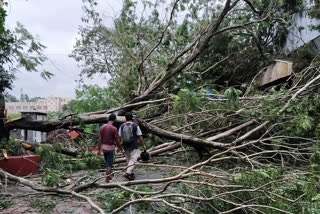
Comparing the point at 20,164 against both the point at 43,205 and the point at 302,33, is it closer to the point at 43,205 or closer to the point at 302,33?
the point at 43,205

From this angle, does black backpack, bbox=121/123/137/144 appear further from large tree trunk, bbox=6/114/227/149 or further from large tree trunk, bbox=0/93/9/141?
large tree trunk, bbox=0/93/9/141

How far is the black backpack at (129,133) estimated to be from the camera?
5.93 meters

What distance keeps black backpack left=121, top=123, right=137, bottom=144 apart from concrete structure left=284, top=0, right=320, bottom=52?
616cm

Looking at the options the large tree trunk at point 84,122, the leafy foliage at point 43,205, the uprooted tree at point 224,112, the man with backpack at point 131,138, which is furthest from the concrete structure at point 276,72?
the leafy foliage at point 43,205

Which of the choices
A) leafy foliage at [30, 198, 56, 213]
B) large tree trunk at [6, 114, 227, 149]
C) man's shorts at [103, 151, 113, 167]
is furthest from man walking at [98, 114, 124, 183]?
leafy foliage at [30, 198, 56, 213]

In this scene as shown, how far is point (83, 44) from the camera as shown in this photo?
57.3 ft

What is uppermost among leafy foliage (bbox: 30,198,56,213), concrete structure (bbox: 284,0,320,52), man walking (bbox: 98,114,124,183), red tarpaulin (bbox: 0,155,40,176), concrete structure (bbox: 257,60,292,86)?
concrete structure (bbox: 284,0,320,52)

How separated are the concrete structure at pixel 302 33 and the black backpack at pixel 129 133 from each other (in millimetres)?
6157

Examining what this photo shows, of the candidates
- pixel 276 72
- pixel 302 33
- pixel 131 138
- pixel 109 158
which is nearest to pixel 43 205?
pixel 109 158

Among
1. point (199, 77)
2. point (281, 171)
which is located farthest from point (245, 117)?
point (199, 77)

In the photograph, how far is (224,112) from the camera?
722 centimetres

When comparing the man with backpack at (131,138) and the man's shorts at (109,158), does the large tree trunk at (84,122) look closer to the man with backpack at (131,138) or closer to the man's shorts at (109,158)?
the man with backpack at (131,138)

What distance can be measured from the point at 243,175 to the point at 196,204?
26.7 inches

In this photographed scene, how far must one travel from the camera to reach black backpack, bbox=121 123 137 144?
5926mm
